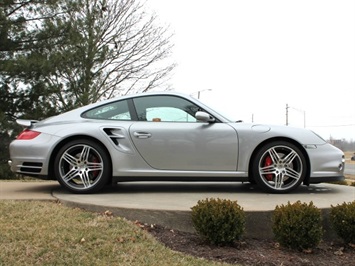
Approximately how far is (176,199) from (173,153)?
1.88ft

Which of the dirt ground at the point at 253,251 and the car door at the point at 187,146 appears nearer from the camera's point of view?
the dirt ground at the point at 253,251

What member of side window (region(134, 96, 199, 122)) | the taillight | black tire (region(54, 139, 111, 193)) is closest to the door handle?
side window (region(134, 96, 199, 122))

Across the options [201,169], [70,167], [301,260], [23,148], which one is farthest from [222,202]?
[23,148]

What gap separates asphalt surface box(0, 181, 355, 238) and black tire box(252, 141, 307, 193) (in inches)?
5.7

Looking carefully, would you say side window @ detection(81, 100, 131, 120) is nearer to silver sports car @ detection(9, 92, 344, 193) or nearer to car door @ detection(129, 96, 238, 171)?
silver sports car @ detection(9, 92, 344, 193)

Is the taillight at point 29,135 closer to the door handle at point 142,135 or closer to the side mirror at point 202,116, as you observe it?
the door handle at point 142,135

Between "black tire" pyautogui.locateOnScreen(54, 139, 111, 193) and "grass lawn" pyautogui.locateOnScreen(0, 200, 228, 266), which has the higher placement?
"black tire" pyautogui.locateOnScreen(54, 139, 111, 193)

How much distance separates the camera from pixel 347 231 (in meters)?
3.59

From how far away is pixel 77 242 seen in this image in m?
3.08

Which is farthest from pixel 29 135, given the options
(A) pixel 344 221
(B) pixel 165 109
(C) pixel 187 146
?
(A) pixel 344 221

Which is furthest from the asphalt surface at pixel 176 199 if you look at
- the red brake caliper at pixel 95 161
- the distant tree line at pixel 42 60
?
the distant tree line at pixel 42 60

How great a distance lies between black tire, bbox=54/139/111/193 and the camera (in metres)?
4.58

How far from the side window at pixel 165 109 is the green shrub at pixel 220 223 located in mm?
1580

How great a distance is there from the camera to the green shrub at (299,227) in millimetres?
3357
